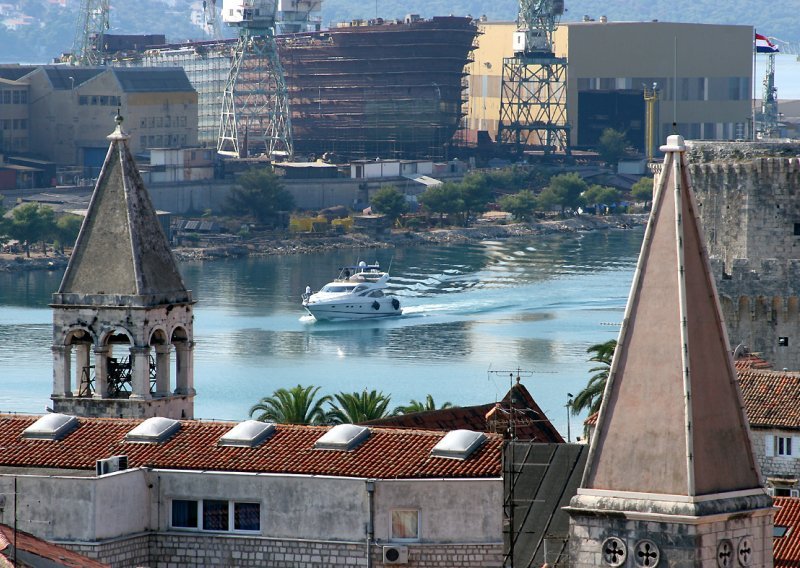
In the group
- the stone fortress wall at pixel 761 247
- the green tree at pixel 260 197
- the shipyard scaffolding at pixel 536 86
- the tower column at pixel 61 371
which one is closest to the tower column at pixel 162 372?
the tower column at pixel 61 371

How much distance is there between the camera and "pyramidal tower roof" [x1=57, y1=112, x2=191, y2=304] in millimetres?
35719

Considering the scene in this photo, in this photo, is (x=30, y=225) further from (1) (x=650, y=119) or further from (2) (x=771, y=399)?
(2) (x=771, y=399)

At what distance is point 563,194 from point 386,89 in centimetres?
2304

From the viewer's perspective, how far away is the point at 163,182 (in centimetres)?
15962

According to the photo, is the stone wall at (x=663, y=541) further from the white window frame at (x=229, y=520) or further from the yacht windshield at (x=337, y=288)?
the yacht windshield at (x=337, y=288)

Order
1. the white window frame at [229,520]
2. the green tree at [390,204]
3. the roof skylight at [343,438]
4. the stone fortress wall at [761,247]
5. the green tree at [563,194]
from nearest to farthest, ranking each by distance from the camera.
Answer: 1. the white window frame at [229,520]
2. the roof skylight at [343,438]
3. the stone fortress wall at [761,247]
4. the green tree at [390,204]
5. the green tree at [563,194]

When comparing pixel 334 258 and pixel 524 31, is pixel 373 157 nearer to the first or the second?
pixel 524 31

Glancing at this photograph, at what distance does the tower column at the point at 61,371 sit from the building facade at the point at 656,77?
156 m

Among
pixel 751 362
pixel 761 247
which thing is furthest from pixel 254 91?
pixel 751 362

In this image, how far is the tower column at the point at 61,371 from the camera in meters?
35.5

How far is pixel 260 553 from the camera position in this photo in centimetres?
2598

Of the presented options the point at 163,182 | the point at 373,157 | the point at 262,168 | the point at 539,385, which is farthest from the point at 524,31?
the point at 539,385

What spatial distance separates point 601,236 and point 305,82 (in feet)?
140


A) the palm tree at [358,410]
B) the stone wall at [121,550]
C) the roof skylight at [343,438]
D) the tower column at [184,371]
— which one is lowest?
the palm tree at [358,410]
